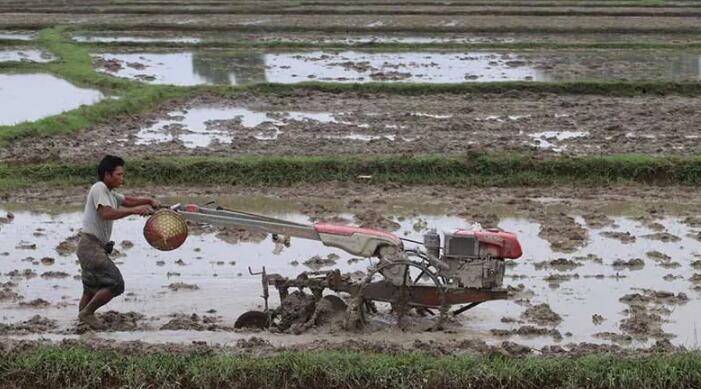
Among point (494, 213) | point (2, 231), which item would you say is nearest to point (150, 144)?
point (2, 231)

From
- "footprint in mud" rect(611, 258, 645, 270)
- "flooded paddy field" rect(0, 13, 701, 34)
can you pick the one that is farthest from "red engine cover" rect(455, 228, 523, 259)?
"flooded paddy field" rect(0, 13, 701, 34)

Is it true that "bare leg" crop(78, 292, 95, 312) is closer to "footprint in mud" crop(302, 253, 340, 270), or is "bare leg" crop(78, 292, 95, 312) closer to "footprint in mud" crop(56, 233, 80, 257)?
"footprint in mud" crop(56, 233, 80, 257)

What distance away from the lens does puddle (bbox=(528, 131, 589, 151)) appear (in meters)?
10.7

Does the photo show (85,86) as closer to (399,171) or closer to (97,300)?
(399,171)

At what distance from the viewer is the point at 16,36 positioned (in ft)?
75.9

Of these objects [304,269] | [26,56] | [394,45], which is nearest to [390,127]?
[304,269]

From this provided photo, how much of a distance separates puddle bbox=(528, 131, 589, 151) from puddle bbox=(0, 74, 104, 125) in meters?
6.10

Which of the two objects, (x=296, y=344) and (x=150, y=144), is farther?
(x=150, y=144)

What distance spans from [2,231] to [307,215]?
8.17 feet

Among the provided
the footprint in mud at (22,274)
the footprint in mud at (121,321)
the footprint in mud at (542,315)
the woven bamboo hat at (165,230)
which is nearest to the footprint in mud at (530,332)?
the footprint in mud at (542,315)

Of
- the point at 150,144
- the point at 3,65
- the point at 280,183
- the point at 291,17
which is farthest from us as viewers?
the point at 291,17

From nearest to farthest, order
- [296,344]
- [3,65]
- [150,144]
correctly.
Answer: [296,344], [150,144], [3,65]

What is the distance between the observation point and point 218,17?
26.8 m

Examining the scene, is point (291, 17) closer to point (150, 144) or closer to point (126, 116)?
point (126, 116)
